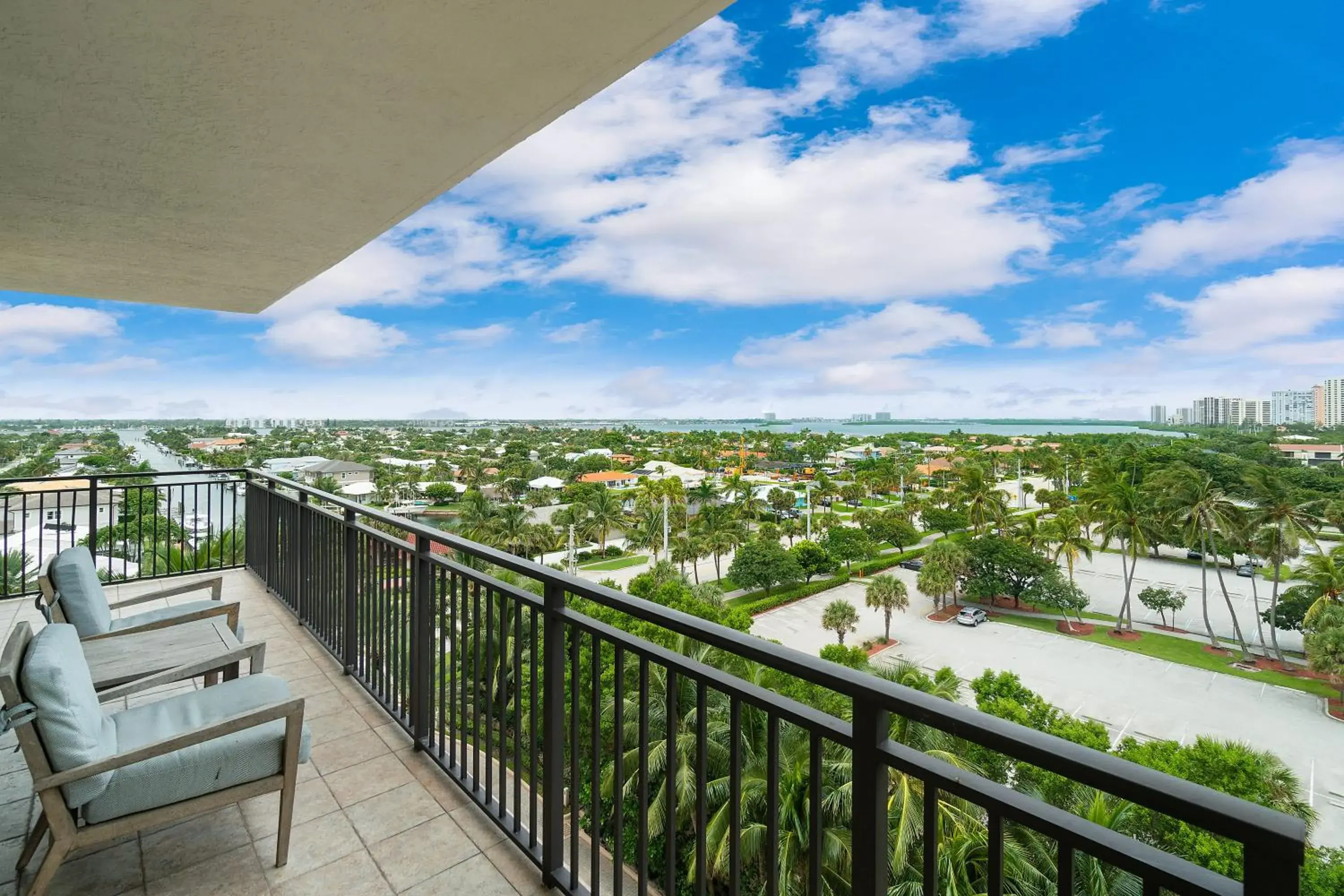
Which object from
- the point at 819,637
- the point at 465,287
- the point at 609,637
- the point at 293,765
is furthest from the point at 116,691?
the point at 465,287

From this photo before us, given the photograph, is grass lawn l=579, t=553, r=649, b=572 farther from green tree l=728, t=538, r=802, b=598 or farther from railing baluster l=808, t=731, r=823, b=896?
railing baluster l=808, t=731, r=823, b=896

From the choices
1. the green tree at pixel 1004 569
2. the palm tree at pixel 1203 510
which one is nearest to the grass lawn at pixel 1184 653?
the palm tree at pixel 1203 510

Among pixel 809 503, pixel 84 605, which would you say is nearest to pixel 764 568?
pixel 809 503

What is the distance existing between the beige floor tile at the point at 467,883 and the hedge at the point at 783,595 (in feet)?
133

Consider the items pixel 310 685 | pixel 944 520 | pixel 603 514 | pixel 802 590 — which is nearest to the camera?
pixel 310 685

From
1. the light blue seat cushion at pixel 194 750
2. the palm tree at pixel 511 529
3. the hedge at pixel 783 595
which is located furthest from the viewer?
the hedge at pixel 783 595

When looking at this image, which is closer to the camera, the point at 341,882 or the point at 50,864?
the point at 50,864

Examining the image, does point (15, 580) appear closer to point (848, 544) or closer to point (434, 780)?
point (434, 780)

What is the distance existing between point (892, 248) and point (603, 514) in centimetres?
4368

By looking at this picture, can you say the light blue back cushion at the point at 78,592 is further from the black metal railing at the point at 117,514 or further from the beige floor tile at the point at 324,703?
the black metal railing at the point at 117,514

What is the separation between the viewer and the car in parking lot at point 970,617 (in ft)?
146

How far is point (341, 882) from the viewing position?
1.86 meters

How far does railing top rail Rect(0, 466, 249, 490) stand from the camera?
4.62 m

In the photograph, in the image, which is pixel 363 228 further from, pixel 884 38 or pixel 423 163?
pixel 884 38
